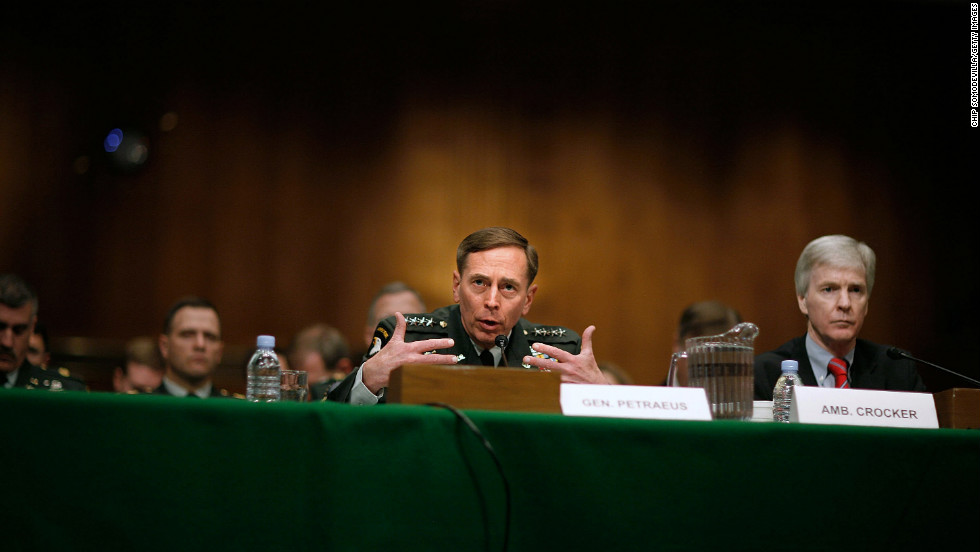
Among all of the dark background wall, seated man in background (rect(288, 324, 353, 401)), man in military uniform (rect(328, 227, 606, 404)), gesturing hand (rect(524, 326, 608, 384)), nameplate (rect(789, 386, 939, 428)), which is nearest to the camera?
nameplate (rect(789, 386, 939, 428))

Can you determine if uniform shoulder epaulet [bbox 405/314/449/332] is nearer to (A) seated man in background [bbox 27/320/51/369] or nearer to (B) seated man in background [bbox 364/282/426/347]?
(B) seated man in background [bbox 364/282/426/347]

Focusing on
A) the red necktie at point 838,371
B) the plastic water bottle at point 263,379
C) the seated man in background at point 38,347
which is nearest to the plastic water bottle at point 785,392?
the red necktie at point 838,371

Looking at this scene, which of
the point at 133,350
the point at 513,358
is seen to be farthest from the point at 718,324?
the point at 133,350

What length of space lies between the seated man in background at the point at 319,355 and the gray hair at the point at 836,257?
2281 millimetres

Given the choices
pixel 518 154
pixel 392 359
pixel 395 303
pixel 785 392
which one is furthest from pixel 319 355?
pixel 785 392

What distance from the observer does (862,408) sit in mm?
1779

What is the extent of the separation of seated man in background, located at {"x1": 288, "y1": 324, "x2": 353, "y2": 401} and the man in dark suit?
7.41ft

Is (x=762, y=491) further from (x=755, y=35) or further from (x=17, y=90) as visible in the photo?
(x=17, y=90)

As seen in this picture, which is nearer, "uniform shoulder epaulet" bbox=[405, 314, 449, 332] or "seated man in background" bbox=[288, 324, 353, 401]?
"uniform shoulder epaulet" bbox=[405, 314, 449, 332]

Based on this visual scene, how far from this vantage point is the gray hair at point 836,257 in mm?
2650

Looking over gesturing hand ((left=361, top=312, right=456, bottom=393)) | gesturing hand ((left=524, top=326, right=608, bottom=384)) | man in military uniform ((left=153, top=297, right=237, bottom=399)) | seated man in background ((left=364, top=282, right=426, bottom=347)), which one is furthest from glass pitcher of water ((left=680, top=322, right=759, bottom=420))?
man in military uniform ((left=153, top=297, right=237, bottom=399))

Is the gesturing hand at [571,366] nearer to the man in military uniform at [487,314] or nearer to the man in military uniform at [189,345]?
the man in military uniform at [487,314]

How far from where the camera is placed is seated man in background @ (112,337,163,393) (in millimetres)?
4246

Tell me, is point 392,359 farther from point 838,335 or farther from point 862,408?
point 838,335
